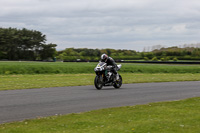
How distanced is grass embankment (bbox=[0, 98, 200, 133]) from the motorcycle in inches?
267

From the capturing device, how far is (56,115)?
370 inches

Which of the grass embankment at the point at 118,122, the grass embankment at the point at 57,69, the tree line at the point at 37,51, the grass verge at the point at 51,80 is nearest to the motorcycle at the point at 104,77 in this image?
the grass verge at the point at 51,80

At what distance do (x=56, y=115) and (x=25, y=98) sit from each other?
150 inches

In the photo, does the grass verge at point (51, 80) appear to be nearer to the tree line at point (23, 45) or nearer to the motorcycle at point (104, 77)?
the motorcycle at point (104, 77)

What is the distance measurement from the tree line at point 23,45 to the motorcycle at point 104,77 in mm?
81427

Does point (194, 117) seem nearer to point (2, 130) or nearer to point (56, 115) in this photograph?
point (56, 115)

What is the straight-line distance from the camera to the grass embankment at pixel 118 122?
289 inches

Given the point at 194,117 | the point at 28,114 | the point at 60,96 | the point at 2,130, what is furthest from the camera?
the point at 60,96

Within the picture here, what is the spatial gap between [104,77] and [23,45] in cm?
8771

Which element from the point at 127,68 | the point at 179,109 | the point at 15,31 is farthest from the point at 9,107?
the point at 15,31

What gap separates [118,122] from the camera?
822 cm

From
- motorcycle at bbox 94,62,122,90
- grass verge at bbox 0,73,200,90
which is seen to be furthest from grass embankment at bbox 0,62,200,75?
motorcycle at bbox 94,62,122,90

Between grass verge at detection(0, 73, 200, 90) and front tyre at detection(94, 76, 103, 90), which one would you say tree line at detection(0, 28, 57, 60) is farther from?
front tyre at detection(94, 76, 103, 90)

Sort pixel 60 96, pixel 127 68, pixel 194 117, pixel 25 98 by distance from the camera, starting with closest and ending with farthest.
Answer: pixel 194 117 < pixel 25 98 < pixel 60 96 < pixel 127 68
